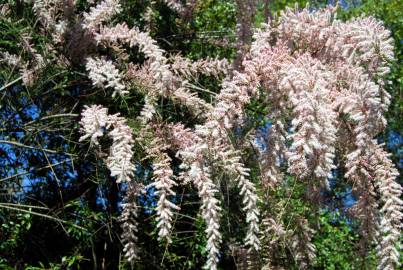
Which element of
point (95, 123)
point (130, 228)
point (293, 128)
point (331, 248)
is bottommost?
point (331, 248)

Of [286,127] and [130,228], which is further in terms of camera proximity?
[130,228]

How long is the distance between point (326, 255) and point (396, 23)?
4.17 m

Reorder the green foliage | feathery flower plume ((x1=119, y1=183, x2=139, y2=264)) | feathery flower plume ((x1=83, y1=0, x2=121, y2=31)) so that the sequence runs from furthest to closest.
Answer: the green foliage → feathery flower plume ((x1=83, y1=0, x2=121, y2=31)) → feathery flower plume ((x1=119, y1=183, x2=139, y2=264))

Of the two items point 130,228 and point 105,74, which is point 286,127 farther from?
point 105,74

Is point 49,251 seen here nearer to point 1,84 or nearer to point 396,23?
point 1,84

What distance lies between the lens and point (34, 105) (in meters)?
3.95

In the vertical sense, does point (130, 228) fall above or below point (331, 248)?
above

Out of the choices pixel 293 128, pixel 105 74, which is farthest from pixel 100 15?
pixel 293 128

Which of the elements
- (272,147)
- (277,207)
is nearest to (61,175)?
(277,207)

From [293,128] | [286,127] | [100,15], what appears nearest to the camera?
[293,128]

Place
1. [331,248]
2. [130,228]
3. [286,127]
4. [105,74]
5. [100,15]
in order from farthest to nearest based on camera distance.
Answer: [331,248]
[100,15]
[105,74]
[130,228]
[286,127]

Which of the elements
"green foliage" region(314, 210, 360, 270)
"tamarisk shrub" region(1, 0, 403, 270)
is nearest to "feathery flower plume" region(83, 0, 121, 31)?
"tamarisk shrub" region(1, 0, 403, 270)

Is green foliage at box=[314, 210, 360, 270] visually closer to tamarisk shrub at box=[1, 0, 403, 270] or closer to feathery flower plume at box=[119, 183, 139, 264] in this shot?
tamarisk shrub at box=[1, 0, 403, 270]

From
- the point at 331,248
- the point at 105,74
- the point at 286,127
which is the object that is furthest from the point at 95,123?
the point at 331,248
